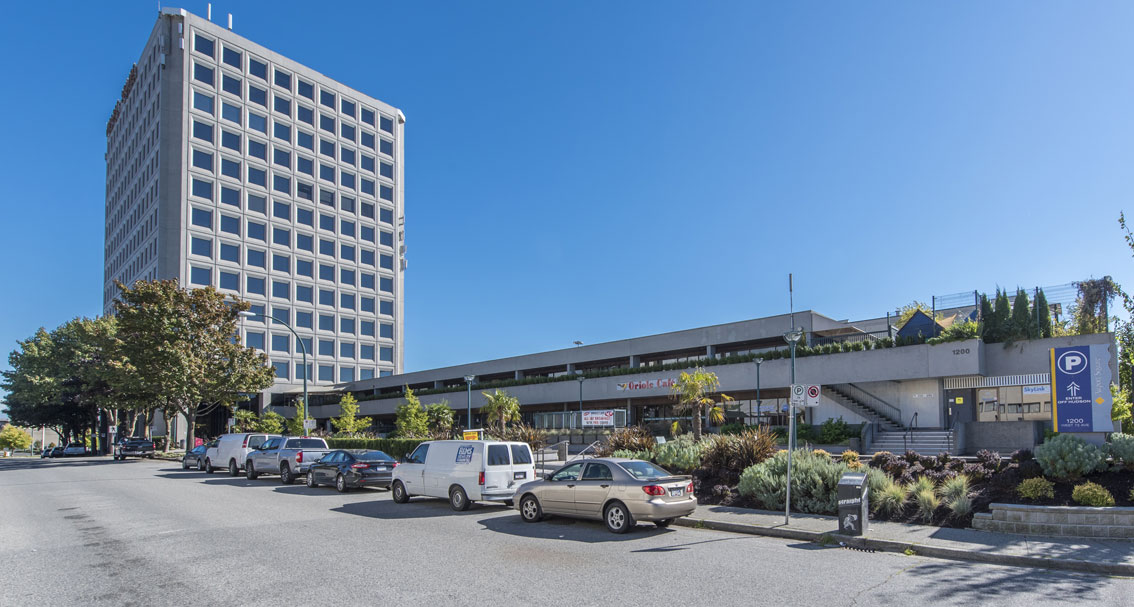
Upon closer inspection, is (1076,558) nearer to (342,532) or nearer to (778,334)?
(342,532)

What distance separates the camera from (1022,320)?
1225 inches

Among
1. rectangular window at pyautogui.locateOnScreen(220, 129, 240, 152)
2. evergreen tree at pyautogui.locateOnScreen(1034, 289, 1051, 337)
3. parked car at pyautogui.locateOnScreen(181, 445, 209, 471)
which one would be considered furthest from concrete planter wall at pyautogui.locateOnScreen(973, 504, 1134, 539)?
rectangular window at pyautogui.locateOnScreen(220, 129, 240, 152)

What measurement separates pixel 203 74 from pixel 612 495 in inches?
2808

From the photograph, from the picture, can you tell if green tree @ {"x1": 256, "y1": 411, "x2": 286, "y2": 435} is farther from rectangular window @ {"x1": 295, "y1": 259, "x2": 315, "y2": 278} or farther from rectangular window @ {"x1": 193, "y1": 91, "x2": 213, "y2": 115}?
rectangular window @ {"x1": 193, "y1": 91, "x2": 213, "y2": 115}

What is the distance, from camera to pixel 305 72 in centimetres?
7769

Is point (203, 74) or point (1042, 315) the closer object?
point (1042, 315)

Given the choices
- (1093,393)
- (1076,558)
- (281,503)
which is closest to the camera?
(1076,558)

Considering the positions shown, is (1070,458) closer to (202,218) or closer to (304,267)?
(202,218)

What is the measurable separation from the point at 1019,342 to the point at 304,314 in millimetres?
63556

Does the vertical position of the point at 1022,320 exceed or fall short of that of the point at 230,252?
it falls short

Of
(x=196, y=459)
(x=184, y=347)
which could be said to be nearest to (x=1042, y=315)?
(x=196, y=459)

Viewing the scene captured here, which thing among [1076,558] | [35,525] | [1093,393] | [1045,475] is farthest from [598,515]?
[35,525]

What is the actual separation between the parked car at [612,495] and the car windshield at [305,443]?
14.0 m

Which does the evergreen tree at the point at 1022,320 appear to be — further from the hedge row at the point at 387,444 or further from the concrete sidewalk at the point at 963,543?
the hedge row at the point at 387,444
